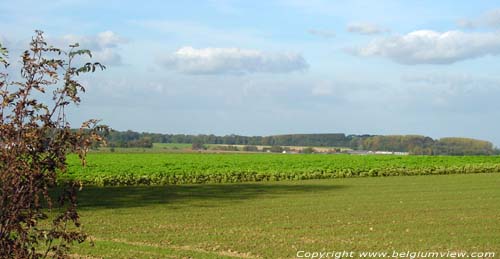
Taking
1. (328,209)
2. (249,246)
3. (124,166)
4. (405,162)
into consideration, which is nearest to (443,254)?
(249,246)

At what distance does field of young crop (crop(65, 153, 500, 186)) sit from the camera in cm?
4553

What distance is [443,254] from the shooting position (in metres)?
13.6

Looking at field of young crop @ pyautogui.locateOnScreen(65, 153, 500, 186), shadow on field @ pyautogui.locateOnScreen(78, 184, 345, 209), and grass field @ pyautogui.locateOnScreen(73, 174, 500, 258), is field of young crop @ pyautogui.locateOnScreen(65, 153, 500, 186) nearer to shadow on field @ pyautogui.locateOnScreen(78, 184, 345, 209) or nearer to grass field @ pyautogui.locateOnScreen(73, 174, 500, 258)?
shadow on field @ pyautogui.locateOnScreen(78, 184, 345, 209)

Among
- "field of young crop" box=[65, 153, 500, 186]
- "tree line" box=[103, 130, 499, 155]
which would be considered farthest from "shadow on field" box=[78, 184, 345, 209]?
"tree line" box=[103, 130, 499, 155]

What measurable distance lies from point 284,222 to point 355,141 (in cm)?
9142

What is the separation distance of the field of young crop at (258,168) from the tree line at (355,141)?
110 ft

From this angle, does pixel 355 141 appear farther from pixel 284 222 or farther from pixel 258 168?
pixel 284 222

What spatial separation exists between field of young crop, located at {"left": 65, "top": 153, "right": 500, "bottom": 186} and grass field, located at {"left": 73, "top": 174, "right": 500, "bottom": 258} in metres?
10.4

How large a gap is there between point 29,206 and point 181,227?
45.9 feet

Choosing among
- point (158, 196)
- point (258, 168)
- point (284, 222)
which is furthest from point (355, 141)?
point (284, 222)

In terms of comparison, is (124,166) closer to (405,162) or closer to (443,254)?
(405,162)

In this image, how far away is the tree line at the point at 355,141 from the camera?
101m

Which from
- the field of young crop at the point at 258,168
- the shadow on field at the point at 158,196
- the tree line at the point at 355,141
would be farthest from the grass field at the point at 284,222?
the tree line at the point at 355,141

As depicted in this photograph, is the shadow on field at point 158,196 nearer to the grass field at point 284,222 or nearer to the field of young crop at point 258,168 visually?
the grass field at point 284,222
